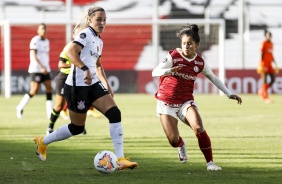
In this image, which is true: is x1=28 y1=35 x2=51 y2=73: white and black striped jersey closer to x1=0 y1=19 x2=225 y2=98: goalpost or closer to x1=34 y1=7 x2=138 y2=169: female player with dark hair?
x1=34 y1=7 x2=138 y2=169: female player with dark hair

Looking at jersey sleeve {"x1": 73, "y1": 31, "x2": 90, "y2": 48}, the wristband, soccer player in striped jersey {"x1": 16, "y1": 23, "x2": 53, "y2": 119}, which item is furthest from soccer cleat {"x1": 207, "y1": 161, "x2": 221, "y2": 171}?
soccer player in striped jersey {"x1": 16, "y1": 23, "x2": 53, "y2": 119}

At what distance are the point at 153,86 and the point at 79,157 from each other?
72.2ft

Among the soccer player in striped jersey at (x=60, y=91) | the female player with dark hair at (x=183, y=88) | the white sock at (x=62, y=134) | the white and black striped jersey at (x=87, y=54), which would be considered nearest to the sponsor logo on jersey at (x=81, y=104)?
the white and black striped jersey at (x=87, y=54)

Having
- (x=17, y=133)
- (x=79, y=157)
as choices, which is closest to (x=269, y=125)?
(x=17, y=133)

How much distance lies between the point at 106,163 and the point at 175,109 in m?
1.62

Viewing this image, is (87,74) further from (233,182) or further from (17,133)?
(17,133)

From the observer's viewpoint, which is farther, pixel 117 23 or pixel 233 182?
pixel 117 23

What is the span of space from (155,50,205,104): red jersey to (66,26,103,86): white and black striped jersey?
1053 mm

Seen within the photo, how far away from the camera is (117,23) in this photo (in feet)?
116

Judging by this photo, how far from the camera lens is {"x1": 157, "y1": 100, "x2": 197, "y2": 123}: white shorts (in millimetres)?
11711

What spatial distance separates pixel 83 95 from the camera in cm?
1104

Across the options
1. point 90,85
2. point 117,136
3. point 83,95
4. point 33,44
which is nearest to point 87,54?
point 90,85

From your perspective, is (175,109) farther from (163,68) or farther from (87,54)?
(87,54)

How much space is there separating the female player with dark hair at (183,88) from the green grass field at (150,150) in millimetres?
385
